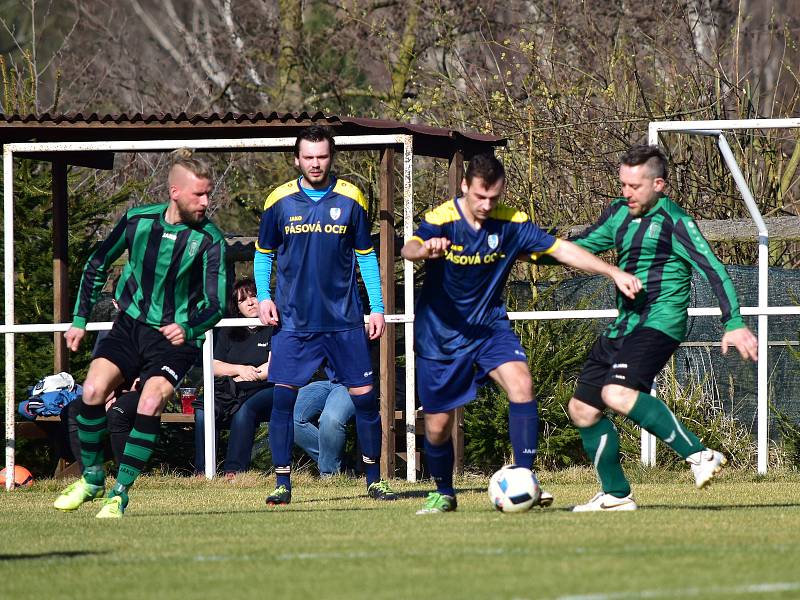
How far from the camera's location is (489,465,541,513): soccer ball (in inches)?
287

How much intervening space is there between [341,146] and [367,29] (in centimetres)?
1031

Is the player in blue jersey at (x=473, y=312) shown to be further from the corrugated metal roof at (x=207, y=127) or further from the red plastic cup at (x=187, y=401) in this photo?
the red plastic cup at (x=187, y=401)

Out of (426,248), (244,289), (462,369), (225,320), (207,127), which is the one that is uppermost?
(207,127)

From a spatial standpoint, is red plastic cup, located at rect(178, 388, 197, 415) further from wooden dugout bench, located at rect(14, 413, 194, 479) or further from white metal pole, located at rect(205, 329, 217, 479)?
white metal pole, located at rect(205, 329, 217, 479)

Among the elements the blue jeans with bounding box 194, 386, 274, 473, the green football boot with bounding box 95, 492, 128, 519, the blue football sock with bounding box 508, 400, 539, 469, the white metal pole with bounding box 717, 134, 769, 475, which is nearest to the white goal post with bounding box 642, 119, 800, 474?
the white metal pole with bounding box 717, 134, 769, 475

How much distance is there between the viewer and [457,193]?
10.7m

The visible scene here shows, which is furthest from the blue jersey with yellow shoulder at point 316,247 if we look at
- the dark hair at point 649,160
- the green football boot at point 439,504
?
the dark hair at point 649,160

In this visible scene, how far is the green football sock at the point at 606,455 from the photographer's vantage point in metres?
7.55

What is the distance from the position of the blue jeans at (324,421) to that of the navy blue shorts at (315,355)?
1554 millimetres

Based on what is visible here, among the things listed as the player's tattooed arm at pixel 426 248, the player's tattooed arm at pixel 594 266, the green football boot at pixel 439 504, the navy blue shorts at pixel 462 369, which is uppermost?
the player's tattooed arm at pixel 426 248

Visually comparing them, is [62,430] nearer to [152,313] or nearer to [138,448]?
[138,448]

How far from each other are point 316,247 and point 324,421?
2222mm

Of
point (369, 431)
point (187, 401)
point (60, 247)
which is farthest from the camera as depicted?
point (187, 401)

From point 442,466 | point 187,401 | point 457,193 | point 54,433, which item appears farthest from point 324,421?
point 442,466
